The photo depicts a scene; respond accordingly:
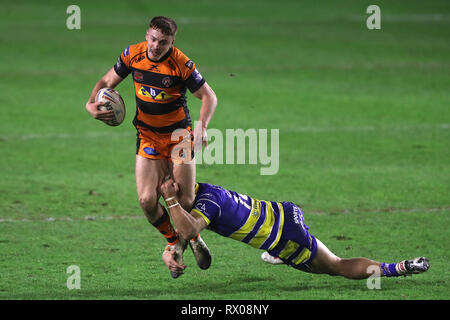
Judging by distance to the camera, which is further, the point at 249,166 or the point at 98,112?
the point at 249,166

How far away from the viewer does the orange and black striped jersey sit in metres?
7.68

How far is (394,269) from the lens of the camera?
23.5ft

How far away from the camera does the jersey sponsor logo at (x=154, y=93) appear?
7.73 m

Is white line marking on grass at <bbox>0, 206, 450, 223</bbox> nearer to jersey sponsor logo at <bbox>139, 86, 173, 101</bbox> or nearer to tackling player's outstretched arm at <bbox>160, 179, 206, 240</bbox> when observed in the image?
jersey sponsor logo at <bbox>139, 86, 173, 101</bbox>

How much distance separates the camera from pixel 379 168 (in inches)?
A: 479

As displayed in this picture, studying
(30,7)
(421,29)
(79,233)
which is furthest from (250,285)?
(30,7)

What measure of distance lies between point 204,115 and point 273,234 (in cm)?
126

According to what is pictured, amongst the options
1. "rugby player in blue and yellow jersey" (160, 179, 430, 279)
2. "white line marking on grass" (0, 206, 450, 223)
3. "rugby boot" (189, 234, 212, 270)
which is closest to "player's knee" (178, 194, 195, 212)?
"rugby player in blue and yellow jersey" (160, 179, 430, 279)

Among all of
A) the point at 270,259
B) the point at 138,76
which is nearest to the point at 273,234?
the point at 270,259

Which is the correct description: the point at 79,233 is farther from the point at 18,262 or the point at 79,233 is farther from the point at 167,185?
the point at 167,185

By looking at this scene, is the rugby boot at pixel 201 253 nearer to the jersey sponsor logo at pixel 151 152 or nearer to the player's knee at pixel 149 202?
the player's knee at pixel 149 202

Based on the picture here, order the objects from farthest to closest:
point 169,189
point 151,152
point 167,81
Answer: point 151,152 → point 167,81 → point 169,189

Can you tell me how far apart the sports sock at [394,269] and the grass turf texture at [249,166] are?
133 mm

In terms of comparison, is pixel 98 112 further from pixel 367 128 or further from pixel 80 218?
pixel 367 128
